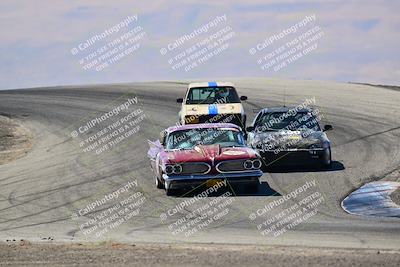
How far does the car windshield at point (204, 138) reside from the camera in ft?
55.3

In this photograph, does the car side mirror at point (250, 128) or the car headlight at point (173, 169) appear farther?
the car side mirror at point (250, 128)

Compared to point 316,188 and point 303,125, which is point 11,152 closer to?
point 303,125

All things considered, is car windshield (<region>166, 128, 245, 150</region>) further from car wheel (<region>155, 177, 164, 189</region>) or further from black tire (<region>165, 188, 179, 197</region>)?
black tire (<region>165, 188, 179, 197</region>)

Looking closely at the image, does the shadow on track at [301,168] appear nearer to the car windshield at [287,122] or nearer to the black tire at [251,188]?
the car windshield at [287,122]

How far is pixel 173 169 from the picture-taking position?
51.8 ft

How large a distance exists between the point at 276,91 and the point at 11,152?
13592 millimetres

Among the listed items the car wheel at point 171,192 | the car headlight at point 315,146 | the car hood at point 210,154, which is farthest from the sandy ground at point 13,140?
the car headlight at point 315,146

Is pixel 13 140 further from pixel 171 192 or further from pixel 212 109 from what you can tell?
pixel 171 192

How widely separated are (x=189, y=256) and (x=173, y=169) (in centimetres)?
599

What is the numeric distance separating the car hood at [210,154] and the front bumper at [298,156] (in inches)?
87.7

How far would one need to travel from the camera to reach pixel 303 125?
19.2 m

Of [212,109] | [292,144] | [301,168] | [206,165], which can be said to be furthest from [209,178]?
[212,109]

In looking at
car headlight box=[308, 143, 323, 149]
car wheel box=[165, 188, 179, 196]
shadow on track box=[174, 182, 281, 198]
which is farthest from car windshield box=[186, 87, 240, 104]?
car wheel box=[165, 188, 179, 196]

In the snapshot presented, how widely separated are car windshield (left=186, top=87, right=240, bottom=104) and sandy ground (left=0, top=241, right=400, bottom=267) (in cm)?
1215
